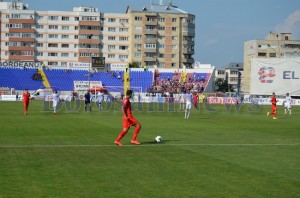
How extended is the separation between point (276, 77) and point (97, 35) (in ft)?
185

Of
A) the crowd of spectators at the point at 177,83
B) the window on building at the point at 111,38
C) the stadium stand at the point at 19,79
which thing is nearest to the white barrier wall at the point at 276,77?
the crowd of spectators at the point at 177,83

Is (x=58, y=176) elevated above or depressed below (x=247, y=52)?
below

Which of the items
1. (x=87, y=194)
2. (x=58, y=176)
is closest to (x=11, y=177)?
(x=58, y=176)

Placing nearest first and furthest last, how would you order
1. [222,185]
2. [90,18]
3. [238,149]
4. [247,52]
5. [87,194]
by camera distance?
[87,194], [222,185], [238,149], [90,18], [247,52]

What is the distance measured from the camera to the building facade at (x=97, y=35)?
125 m

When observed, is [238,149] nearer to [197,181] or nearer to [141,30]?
[197,181]

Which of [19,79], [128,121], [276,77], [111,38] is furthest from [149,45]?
[128,121]

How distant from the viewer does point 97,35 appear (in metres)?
130

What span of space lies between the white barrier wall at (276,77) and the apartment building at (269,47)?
182 feet

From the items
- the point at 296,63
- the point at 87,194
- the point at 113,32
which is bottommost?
the point at 87,194

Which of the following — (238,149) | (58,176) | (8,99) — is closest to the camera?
(58,176)

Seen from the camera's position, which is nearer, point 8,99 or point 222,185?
point 222,185

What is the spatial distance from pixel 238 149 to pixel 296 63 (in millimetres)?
70462

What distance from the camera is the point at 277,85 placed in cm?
8544
